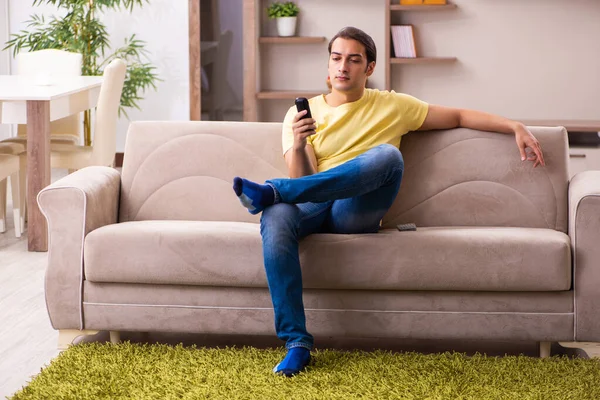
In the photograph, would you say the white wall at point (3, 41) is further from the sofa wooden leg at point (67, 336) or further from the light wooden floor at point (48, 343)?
the sofa wooden leg at point (67, 336)

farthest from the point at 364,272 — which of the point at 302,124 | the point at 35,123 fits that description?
the point at 35,123

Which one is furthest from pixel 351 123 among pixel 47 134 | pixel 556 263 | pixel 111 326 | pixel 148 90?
pixel 148 90

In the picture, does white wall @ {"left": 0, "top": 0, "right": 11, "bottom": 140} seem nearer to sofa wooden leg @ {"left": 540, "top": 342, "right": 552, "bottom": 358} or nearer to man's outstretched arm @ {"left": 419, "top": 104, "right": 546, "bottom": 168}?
man's outstretched arm @ {"left": 419, "top": 104, "right": 546, "bottom": 168}

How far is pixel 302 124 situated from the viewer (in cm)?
270

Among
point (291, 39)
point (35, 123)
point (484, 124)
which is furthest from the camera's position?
point (291, 39)

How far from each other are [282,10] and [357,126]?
10.3 feet

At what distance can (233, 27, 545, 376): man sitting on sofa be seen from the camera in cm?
249

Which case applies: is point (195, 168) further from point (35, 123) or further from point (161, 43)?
point (161, 43)

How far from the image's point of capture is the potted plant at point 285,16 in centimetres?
577

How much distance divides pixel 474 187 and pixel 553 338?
0.61 metres

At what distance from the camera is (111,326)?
8.96 feet

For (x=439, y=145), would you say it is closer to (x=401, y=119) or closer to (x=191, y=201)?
(x=401, y=119)

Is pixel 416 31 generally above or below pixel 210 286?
above

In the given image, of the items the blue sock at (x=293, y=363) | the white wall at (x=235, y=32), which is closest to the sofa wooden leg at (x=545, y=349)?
the blue sock at (x=293, y=363)
